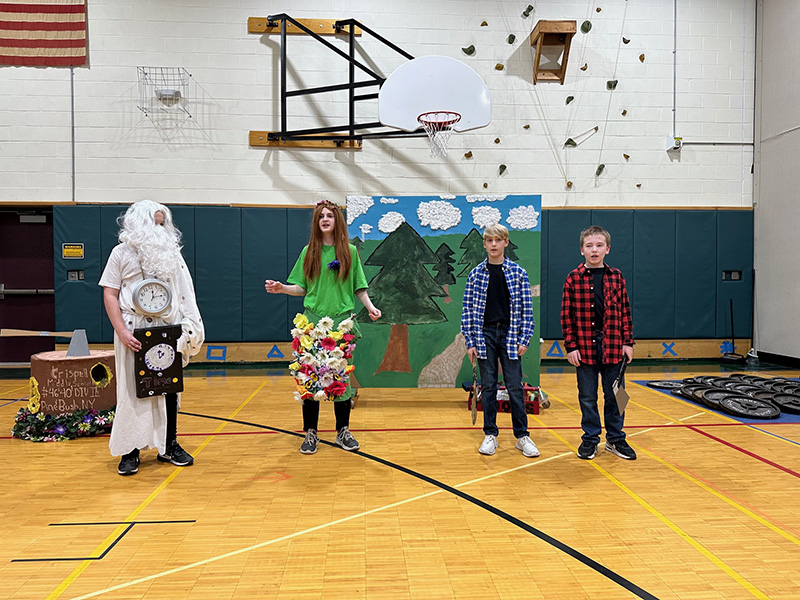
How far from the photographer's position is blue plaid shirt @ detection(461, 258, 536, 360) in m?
3.34

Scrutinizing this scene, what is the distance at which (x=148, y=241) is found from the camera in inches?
121

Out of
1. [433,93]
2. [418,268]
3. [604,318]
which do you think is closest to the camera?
[604,318]

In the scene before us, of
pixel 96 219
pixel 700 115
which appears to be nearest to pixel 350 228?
pixel 96 219

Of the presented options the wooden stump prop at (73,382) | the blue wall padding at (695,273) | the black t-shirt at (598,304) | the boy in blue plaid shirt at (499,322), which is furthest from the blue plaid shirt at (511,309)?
the blue wall padding at (695,273)

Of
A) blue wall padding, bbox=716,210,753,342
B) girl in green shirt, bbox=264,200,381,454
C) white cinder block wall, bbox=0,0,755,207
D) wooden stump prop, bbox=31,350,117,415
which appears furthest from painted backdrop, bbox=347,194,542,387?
blue wall padding, bbox=716,210,753,342

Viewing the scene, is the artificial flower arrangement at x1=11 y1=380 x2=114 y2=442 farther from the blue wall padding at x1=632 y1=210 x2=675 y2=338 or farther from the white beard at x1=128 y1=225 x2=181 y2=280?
the blue wall padding at x1=632 y1=210 x2=675 y2=338

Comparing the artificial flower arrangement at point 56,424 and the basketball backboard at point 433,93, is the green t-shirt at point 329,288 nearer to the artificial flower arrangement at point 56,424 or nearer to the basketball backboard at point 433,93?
the artificial flower arrangement at point 56,424

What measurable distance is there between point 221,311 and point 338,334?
4.56m

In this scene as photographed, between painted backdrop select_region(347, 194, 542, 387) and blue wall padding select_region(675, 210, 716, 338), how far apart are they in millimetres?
3715

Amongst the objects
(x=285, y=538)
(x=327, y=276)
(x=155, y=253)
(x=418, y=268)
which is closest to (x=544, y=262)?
(x=418, y=268)

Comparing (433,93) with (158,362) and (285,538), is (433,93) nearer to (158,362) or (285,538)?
(158,362)

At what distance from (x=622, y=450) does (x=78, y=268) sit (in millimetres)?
7053

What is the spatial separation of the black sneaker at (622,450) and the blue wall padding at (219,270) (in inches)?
212

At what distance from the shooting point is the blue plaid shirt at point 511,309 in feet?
11.0
